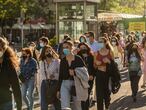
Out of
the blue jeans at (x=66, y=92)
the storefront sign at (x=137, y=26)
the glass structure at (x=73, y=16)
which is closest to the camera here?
the blue jeans at (x=66, y=92)

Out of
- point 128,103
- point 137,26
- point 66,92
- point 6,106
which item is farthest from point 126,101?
point 137,26

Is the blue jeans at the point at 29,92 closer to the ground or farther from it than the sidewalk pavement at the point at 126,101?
farther from it

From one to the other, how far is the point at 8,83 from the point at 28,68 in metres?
5.50

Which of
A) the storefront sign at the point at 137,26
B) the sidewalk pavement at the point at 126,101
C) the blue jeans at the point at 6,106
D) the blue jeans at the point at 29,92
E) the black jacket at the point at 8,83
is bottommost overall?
the sidewalk pavement at the point at 126,101

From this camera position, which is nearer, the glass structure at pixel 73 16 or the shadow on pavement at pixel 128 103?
the shadow on pavement at pixel 128 103

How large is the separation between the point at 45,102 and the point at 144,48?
6.58 metres

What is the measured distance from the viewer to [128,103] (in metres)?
13.4

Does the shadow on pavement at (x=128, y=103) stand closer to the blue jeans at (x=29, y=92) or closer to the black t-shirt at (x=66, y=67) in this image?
the blue jeans at (x=29, y=92)

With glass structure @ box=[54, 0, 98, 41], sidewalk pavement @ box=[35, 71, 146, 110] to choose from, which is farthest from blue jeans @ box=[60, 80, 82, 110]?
glass structure @ box=[54, 0, 98, 41]

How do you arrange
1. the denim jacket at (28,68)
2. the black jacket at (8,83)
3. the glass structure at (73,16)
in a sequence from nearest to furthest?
1. the black jacket at (8,83)
2. the denim jacket at (28,68)
3. the glass structure at (73,16)

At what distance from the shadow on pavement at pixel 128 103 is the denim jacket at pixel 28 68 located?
2263 millimetres

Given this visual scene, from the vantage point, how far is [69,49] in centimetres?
896

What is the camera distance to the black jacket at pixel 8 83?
5805 millimetres

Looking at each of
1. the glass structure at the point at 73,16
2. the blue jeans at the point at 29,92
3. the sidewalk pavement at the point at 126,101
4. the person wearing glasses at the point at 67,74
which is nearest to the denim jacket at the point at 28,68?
the blue jeans at the point at 29,92
